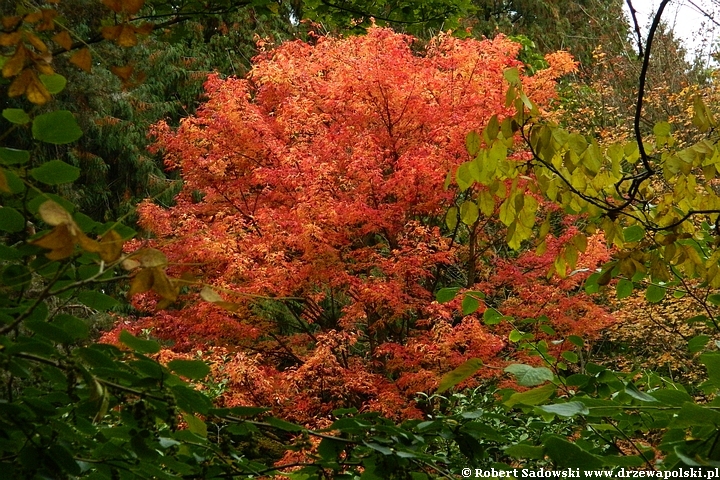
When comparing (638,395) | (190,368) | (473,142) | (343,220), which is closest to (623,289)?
(473,142)

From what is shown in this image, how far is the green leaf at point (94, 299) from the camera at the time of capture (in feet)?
2.83

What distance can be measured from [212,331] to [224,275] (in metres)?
0.78

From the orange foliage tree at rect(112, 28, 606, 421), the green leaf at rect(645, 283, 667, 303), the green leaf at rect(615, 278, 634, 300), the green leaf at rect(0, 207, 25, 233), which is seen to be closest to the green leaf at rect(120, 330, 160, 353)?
the green leaf at rect(0, 207, 25, 233)

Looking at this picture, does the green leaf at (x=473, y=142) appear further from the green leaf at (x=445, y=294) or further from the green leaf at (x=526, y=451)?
the green leaf at (x=526, y=451)

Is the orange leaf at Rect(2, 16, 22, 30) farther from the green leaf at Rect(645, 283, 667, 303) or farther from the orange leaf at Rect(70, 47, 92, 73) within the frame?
the green leaf at Rect(645, 283, 667, 303)

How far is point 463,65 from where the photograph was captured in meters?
6.87

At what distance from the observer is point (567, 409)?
82 centimetres

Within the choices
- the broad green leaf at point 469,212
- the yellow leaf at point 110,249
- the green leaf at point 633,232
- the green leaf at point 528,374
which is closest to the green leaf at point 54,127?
the yellow leaf at point 110,249

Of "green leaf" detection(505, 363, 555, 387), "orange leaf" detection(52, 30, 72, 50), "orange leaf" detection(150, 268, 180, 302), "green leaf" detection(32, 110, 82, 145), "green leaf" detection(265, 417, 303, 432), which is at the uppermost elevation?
"orange leaf" detection(52, 30, 72, 50)

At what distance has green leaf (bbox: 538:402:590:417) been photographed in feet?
2.61

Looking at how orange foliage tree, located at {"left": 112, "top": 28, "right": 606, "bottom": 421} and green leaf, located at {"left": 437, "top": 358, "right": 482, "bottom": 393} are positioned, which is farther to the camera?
orange foliage tree, located at {"left": 112, "top": 28, "right": 606, "bottom": 421}

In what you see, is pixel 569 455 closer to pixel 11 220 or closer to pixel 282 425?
pixel 282 425

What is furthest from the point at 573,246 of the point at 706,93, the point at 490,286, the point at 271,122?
the point at 706,93

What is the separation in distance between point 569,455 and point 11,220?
0.68 meters
